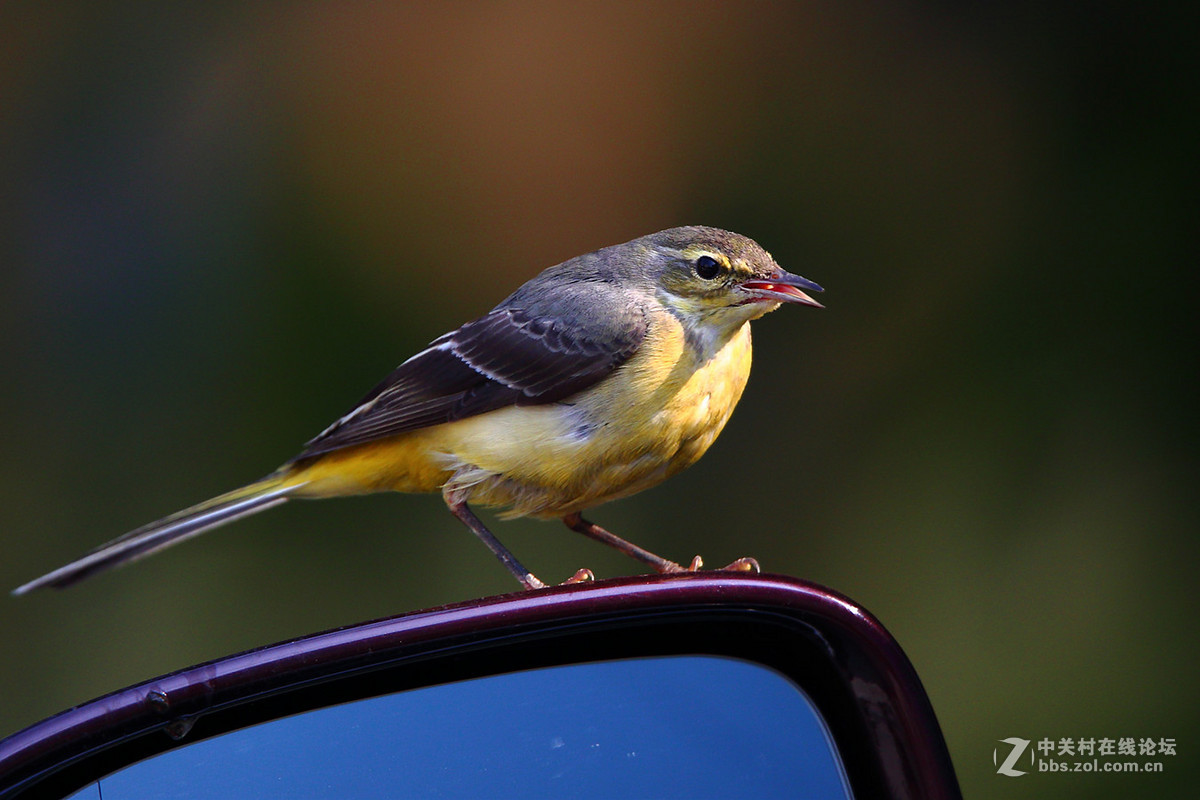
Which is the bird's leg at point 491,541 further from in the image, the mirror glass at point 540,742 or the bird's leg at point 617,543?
the mirror glass at point 540,742

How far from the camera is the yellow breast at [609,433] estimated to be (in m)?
3.28

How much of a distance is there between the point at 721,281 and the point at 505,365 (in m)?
0.71

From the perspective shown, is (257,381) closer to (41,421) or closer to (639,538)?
(41,421)

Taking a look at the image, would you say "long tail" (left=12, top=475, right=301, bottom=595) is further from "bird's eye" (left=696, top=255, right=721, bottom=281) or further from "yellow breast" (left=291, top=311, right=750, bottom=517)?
"bird's eye" (left=696, top=255, right=721, bottom=281)

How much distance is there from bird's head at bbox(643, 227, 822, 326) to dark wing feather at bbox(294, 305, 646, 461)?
19 centimetres

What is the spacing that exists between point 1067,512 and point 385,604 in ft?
11.6

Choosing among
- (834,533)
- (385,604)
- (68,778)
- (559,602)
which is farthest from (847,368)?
(68,778)

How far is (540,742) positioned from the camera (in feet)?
7.47

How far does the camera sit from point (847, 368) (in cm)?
687

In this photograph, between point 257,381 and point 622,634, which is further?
point 257,381

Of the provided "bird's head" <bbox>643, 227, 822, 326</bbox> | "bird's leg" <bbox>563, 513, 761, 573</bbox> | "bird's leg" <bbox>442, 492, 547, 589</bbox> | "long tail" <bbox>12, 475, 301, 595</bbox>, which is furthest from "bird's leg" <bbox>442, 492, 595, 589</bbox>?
"bird's head" <bbox>643, 227, 822, 326</bbox>

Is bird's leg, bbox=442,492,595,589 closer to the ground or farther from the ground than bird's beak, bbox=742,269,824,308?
closer to the ground

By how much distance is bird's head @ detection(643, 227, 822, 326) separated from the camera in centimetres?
355

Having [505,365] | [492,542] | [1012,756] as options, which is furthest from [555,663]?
[1012,756]
